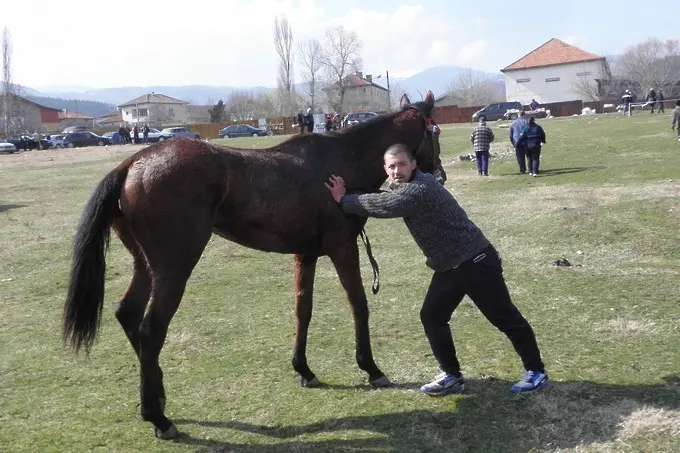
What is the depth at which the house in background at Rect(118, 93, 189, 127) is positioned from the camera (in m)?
128

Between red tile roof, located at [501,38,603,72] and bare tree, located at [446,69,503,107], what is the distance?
1245cm

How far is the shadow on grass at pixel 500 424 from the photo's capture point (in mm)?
4340

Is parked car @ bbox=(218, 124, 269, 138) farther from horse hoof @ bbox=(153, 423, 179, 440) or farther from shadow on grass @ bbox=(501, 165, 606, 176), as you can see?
horse hoof @ bbox=(153, 423, 179, 440)

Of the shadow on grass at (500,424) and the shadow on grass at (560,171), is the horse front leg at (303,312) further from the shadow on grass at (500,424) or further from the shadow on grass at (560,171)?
the shadow on grass at (560,171)

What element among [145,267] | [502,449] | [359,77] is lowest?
[502,449]

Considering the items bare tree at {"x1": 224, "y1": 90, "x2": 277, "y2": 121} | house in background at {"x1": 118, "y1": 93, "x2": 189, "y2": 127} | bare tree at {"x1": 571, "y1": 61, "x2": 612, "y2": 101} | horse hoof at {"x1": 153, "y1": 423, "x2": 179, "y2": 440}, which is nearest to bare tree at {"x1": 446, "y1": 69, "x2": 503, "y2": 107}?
bare tree at {"x1": 571, "y1": 61, "x2": 612, "y2": 101}

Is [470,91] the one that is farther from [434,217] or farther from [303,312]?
[434,217]

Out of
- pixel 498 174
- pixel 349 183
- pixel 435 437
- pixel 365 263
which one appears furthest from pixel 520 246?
pixel 498 174

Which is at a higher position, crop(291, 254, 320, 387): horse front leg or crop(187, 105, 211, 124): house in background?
crop(187, 105, 211, 124): house in background

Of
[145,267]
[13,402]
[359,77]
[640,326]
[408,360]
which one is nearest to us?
[145,267]

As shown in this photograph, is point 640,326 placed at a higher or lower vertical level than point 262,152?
lower

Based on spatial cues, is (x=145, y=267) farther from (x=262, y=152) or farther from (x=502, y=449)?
(x=502, y=449)

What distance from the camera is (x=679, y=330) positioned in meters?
6.15

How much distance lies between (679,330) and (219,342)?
451 centimetres
